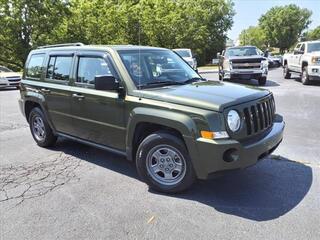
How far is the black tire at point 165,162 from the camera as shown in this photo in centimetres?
440

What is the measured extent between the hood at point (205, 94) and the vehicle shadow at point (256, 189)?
3.23 ft

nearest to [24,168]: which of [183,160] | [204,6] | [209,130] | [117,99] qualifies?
[117,99]

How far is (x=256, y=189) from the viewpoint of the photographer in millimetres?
4703

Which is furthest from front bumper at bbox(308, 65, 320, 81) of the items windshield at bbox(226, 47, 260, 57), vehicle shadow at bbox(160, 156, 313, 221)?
vehicle shadow at bbox(160, 156, 313, 221)

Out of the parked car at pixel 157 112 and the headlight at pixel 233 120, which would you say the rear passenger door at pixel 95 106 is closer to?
the parked car at pixel 157 112

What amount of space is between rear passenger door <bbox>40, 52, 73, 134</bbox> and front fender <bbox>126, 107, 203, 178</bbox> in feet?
5.10

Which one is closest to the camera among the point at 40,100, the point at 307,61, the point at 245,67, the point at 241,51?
the point at 40,100

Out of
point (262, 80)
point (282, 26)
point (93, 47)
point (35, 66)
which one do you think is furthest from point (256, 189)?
point (282, 26)

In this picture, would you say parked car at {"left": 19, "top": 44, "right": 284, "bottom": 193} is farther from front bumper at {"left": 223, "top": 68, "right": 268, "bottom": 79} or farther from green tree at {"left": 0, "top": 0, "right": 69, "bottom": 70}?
green tree at {"left": 0, "top": 0, "right": 69, "bottom": 70}

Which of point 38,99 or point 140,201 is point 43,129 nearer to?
point 38,99

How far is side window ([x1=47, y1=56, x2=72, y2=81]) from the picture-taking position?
5.90m

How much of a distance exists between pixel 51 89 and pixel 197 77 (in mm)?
→ 2375

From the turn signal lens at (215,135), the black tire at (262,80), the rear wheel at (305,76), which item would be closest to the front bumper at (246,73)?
the black tire at (262,80)

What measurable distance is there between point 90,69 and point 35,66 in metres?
1.82
